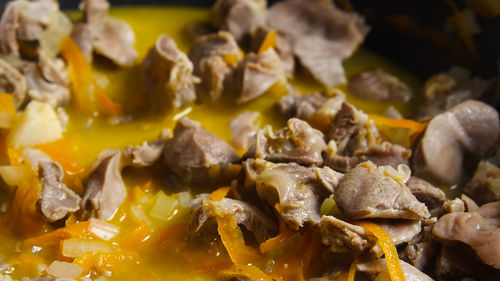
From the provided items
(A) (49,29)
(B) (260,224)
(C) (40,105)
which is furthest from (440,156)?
(A) (49,29)

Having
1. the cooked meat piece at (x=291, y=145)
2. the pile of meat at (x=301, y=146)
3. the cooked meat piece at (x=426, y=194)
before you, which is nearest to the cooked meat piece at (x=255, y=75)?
the pile of meat at (x=301, y=146)

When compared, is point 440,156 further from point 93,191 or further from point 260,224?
point 93,191

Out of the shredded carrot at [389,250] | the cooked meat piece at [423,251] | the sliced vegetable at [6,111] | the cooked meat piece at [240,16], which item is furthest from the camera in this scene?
the cooked meat piece at [240,16]

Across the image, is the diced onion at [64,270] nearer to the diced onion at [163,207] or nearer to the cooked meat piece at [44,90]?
the diced onion at [163,207]

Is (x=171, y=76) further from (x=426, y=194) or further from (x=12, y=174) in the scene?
(x=426, y=194)

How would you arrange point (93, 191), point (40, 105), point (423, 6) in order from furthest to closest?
point (423, 6) < point (40, 105) < point (93, 191)
